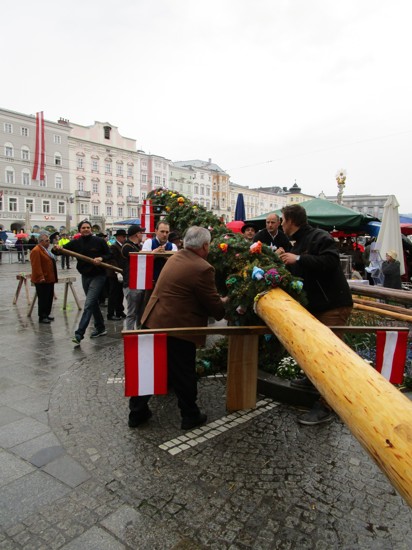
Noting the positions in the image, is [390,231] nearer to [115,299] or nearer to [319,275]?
[319,275]

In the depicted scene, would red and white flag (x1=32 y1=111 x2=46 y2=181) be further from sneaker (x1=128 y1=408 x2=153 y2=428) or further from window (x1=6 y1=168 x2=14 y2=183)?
sneaker (x1=128 y1=408 x2=153 y2=428)

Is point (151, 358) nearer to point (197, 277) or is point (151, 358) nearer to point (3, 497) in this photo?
point (197, 277)

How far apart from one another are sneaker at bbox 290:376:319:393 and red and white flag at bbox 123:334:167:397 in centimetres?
161

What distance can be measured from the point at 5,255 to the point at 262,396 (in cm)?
2552

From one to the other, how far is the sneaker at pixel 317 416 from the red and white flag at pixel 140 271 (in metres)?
2.39

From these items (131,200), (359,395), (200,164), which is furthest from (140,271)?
(200,164)

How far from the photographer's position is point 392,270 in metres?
7.77

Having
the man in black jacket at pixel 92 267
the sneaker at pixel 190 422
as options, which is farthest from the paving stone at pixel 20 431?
the man in black jacket at pixel 92 267

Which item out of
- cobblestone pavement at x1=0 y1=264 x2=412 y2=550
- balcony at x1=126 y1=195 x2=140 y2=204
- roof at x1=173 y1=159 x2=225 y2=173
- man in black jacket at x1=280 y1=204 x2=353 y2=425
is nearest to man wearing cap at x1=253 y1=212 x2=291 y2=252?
man in black jacket at x1=280 y1=204 x2=353 y2=425

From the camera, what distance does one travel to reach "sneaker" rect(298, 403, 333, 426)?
140 inches

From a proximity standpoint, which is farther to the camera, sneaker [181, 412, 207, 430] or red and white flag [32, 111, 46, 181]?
red and white flag [32, 111, 46, 181]

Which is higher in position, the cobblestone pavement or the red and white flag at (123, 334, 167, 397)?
the red and white flag at (123, 334, 167, 397)

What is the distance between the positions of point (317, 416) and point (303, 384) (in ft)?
1.46

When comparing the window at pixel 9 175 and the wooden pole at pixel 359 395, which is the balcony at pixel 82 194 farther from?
the wooden pole at pixel 359 395
